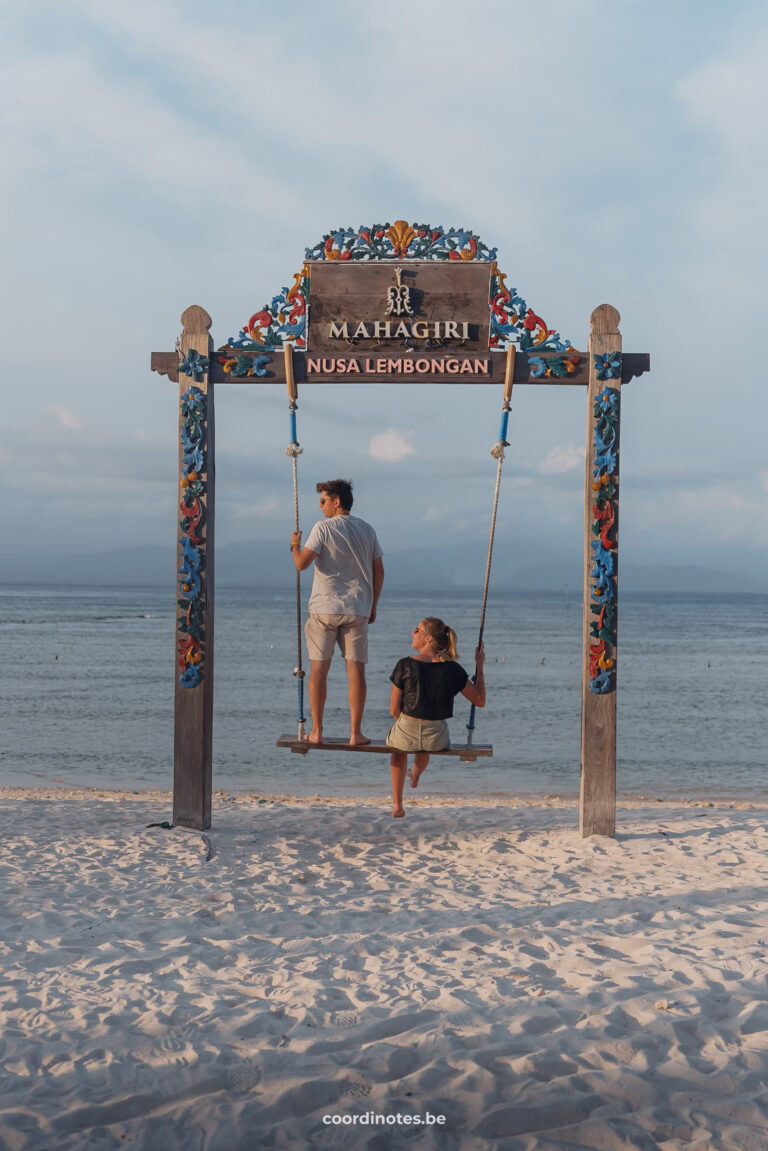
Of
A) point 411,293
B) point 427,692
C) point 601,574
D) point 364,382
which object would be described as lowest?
point 427,692

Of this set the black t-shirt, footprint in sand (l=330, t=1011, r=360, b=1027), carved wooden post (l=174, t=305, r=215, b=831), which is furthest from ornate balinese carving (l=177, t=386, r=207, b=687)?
footprint in sand (l=330, t=1011, r=360, b=1027)

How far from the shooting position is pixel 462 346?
297 inches

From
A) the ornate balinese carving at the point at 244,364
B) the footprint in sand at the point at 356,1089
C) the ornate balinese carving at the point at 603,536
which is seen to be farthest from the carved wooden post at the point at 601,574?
the footprint in sand at the point at 356,1089

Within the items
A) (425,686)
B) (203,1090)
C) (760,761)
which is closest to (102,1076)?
(203,1090)

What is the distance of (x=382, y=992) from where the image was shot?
421 cm

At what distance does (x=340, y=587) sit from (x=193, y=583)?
1168mm

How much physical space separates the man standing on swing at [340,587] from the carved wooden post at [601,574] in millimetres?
1606

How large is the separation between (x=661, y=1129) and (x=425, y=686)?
414 centimetres

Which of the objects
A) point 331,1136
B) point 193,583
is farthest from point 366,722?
point 331,1136

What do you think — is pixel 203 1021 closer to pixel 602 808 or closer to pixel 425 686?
pixel 425 686

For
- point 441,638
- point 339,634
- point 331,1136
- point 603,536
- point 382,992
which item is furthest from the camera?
point 603,536

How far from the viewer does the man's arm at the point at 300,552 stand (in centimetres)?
698

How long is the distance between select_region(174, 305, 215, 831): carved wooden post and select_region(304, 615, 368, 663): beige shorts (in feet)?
3.01

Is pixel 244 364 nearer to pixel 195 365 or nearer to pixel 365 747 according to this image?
pixel 195 365
